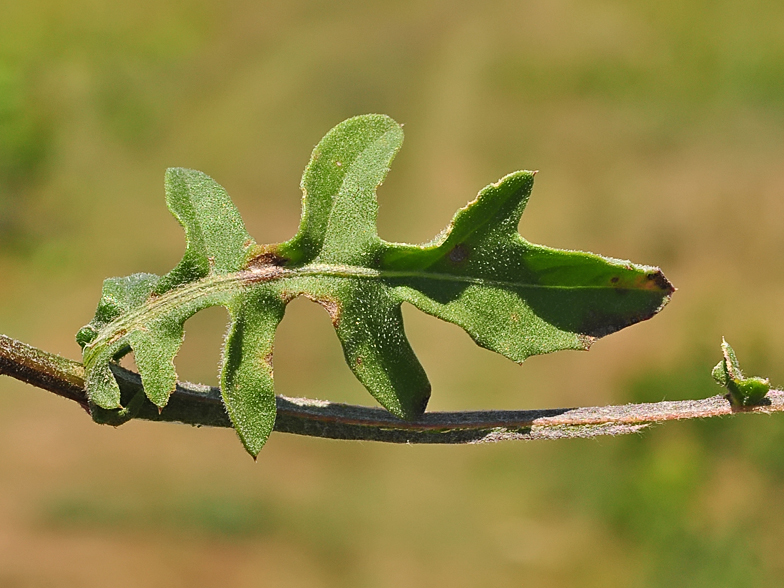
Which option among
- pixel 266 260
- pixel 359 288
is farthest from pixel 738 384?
pixel 266 260

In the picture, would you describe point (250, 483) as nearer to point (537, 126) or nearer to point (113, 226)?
point (113, 226)

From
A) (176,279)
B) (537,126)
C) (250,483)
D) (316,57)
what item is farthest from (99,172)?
(176,279)

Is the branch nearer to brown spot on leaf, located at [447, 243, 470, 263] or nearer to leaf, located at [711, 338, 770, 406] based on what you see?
leaf, located at [711, 338, 770, 406]

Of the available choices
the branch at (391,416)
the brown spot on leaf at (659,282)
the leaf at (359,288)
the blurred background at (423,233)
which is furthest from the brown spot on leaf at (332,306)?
the blurred background at (423,233)

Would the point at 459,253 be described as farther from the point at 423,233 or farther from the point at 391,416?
the point at 423,233

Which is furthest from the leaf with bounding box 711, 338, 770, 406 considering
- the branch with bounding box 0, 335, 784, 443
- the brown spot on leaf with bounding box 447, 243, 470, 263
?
the brown spot on leaf with bounding box 447, 243, 470, 263

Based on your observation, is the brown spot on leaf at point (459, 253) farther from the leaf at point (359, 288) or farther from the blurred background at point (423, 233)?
the blurred background at point (423, 233)

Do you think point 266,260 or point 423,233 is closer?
point 266,260
